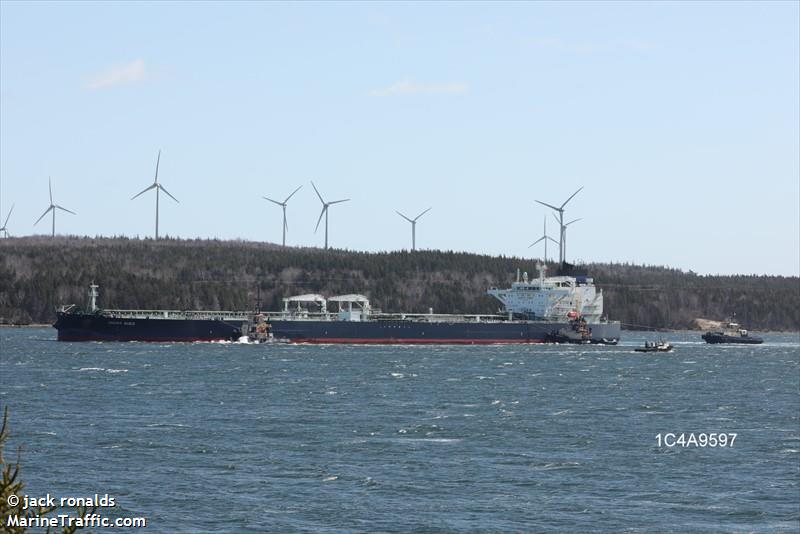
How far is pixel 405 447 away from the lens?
59625 millimetres

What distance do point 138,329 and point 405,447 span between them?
104 m

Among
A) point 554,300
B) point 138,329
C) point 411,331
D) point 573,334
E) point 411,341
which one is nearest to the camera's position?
point 138,329

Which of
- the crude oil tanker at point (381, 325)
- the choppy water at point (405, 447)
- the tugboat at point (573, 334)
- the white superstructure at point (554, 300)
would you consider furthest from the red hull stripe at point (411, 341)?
the choppy water at point (405, 447)

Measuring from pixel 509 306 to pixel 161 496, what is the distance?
5664 inches

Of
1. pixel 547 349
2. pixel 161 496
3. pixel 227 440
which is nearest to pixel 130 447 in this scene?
pixel 227 440

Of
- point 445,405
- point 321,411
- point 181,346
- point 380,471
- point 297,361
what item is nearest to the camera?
point 380,471

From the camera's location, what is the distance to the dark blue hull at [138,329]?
15741 centimetres

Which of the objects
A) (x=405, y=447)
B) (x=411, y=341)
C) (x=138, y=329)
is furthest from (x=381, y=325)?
(x=405, y=447)

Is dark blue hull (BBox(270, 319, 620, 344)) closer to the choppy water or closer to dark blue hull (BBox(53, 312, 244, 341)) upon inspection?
dark blue hull (BBox(53, 312, 244, 341))

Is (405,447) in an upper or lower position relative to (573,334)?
lower

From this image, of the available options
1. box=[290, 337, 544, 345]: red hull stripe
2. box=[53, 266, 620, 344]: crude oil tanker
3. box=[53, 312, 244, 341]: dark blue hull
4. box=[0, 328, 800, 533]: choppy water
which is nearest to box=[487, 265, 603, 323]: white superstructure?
box=[53, 266, 620, 344]: crude oil tanker

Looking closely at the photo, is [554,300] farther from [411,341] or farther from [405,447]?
[405,447]

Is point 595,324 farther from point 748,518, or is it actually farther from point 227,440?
point 748,518

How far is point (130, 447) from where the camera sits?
5819 cm
